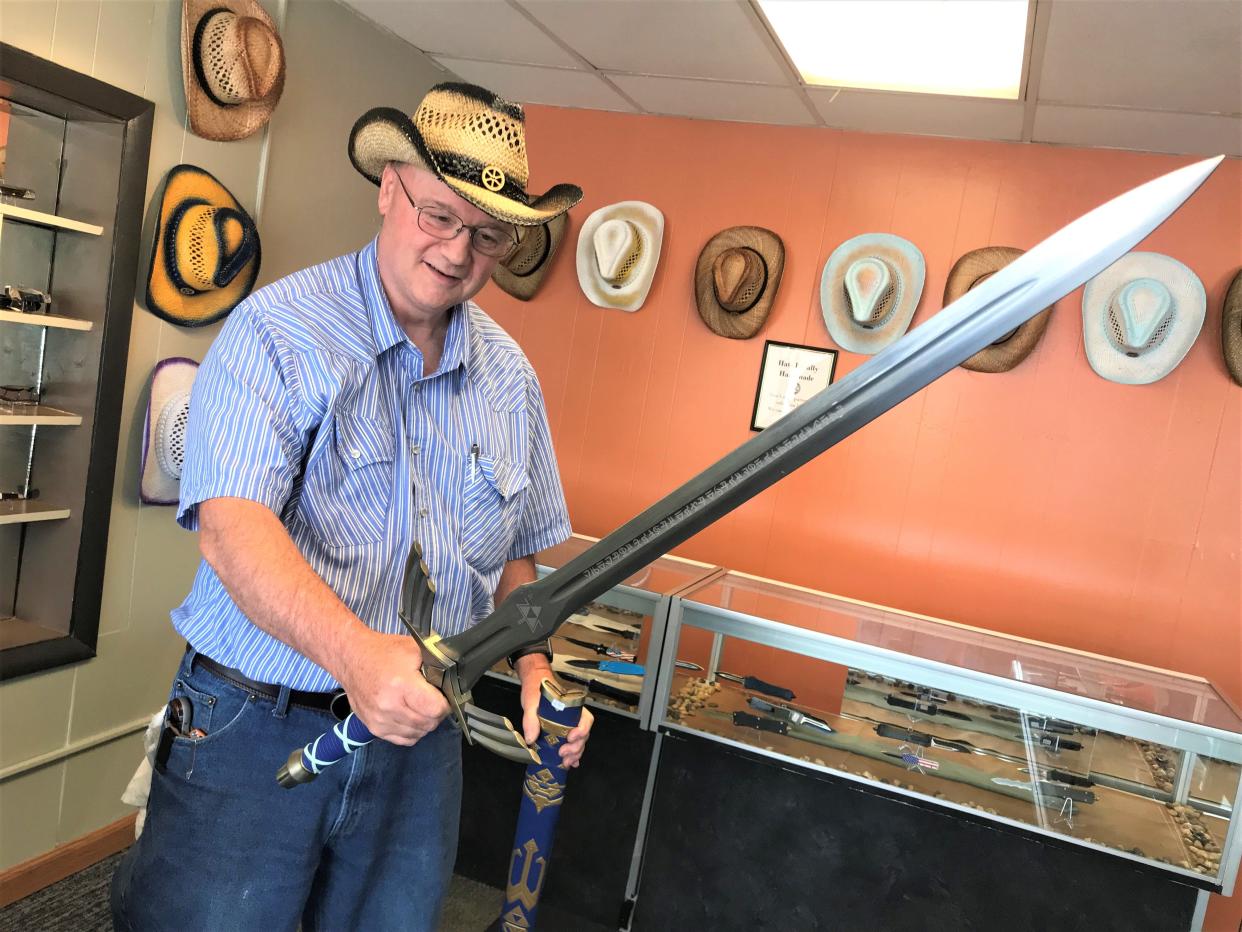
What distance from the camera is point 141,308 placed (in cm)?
256

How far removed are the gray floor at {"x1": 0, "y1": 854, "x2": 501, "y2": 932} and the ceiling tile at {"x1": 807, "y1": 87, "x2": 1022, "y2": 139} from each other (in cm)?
273

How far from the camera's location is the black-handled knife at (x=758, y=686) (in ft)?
8.56

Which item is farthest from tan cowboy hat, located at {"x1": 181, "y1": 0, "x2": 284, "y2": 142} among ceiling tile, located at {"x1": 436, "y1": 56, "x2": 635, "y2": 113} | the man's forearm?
the man's forearm

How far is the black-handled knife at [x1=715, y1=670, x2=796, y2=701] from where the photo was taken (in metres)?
2.61

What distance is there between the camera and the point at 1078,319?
3213 millimetres

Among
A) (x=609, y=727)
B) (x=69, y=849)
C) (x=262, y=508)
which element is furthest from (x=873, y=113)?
(x=69, y=849)

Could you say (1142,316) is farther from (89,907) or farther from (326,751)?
(89,907)

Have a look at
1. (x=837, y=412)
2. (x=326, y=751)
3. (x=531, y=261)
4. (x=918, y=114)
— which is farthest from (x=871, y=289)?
(x=326, y=751)

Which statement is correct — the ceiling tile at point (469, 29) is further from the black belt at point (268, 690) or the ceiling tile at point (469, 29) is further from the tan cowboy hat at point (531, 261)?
the black belt at point (268, 690)

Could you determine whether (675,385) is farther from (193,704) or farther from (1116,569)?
(193,704)

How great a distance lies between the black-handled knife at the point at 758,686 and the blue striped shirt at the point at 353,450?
4.25 feet

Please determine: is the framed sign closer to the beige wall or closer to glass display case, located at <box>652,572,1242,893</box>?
glass display case, located at <box>652,572,1242,893</box>

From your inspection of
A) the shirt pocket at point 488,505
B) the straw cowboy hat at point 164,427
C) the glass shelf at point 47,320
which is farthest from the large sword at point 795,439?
the straw cowboy hat at point 164,427

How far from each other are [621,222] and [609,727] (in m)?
1.94
